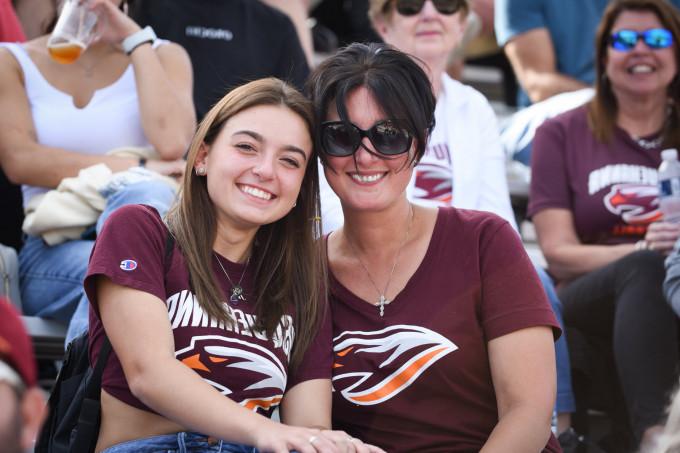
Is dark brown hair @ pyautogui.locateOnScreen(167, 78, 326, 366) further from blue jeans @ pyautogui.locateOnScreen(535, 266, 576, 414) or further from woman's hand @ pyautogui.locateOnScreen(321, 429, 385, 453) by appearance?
blue jeans @ pyautogui.locateOnScreen(535, 266, 576, 414)

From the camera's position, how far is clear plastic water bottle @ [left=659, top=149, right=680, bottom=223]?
13.1 feet

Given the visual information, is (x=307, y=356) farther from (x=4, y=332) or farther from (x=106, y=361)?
(x=4, y=332)

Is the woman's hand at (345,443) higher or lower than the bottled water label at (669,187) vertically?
lower

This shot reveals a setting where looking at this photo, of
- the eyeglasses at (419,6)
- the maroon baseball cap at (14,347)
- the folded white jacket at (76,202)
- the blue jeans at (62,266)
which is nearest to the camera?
the maroon baseball cap at (14,347)

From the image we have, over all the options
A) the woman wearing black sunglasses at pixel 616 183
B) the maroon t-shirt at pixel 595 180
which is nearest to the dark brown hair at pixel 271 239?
the woman wearing black sunglasses at pixel 616 183

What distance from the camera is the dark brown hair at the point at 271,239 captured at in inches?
104

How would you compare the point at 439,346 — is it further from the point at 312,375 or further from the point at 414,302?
the point at 312,375

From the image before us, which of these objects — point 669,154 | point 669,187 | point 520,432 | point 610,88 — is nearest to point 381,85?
point 520,432

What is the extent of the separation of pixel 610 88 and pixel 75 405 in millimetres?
2762

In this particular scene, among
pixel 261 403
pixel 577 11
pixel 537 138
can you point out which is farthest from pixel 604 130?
pixel 261 403

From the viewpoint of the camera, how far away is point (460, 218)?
2824mm

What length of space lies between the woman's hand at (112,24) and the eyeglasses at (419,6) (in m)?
1.08

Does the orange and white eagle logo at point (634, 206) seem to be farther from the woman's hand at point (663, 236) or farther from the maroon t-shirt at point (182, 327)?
the maroon t-shirt at point (182, 327)

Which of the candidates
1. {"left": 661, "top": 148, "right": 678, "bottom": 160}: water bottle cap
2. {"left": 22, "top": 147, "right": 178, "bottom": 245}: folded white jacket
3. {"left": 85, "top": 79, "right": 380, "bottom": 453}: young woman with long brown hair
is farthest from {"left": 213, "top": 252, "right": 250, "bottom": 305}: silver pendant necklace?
{"left": 661, "top": 148, "right": 678, "bottom": 160}: water bottle cap
